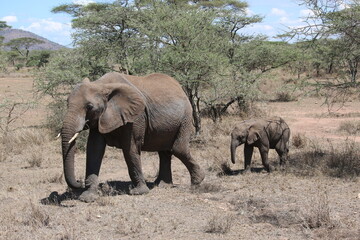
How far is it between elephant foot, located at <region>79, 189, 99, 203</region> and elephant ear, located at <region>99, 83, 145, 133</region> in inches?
40.7

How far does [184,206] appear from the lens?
6.97 meters

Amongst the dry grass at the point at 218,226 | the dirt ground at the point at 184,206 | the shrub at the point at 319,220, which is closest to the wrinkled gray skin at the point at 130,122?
the dirt ground at the point at 184,206

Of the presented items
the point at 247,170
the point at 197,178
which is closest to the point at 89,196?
the point at 197,178

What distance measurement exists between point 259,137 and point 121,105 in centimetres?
367

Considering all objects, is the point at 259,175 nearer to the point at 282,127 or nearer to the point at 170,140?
the point at 282,127

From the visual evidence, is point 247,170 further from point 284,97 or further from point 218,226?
point 284,97

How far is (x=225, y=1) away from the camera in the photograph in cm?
2659

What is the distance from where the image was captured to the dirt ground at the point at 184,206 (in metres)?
5.73

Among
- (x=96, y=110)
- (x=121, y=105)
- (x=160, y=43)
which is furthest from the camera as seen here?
(x=160, y=43)

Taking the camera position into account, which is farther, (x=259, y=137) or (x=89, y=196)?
(x=259, y=137)

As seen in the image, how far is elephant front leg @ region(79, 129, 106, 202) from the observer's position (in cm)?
729

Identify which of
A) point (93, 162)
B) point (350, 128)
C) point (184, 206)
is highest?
point (93, 162)

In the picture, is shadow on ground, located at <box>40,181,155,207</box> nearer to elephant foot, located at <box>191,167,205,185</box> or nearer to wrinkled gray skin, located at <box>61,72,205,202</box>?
wrinkled gray skin, located at <box>61,72,205,202</box>

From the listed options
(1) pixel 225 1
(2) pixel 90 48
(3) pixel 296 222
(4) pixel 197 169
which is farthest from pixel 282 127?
(1) pixel 225 1
